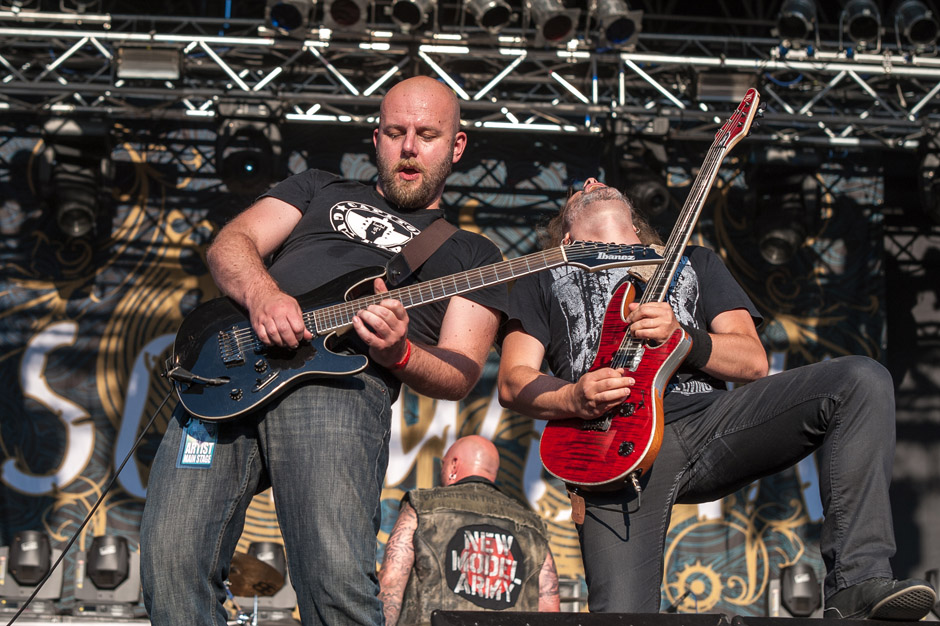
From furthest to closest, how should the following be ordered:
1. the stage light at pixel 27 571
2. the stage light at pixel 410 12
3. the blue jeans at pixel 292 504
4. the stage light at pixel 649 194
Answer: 1. the stage light at pixel 649 194
2. the stage light at pixel 410 12
3. the stage light at pixel 27 571
4. the blue jeans at pixel 292 504

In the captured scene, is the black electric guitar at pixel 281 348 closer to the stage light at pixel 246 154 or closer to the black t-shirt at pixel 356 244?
the black t-shirt at pixel 356 244

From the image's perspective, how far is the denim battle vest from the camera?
4.39 meters

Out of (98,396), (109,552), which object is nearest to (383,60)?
(98,396)

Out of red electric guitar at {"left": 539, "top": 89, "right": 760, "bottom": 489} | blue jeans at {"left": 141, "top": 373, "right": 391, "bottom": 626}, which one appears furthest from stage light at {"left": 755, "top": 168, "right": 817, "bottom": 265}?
blue jeans at {"left": 141, "top": 373, "right": 391, "bottom": 626}

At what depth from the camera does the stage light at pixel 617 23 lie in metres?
6.83

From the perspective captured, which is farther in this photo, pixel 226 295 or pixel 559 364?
pixel 559 364

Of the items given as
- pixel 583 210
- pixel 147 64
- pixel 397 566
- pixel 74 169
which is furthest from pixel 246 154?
pixel 583 210

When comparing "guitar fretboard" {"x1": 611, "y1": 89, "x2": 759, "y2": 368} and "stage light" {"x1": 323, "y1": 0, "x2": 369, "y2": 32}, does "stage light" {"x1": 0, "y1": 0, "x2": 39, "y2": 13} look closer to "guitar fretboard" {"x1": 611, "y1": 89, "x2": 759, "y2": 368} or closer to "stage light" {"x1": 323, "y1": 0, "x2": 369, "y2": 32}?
"stage light" {"x1": 323, "y1": 0, "x2": 369, "y2": 32}

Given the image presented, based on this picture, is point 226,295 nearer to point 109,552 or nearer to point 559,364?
point 559,364

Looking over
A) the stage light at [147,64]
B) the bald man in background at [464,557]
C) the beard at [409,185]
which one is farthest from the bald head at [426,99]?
the stage light at [147,64]

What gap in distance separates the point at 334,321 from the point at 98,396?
17.9 feet

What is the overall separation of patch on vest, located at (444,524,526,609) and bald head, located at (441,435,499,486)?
0.67 m

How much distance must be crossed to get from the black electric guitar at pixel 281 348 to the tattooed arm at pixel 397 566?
200 cm

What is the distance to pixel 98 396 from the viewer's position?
24.3ft
